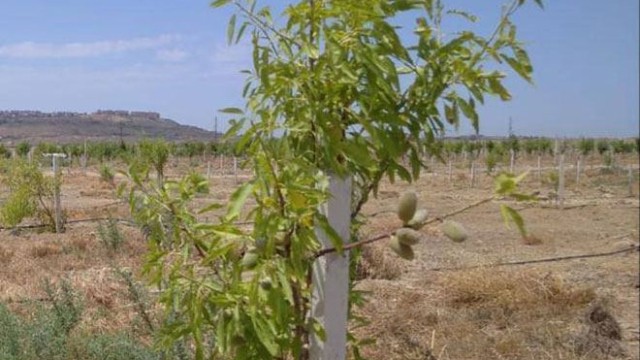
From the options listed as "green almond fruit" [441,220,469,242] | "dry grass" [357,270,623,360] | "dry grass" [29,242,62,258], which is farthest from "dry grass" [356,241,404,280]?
"green almond fruit" [441,220,469,242]

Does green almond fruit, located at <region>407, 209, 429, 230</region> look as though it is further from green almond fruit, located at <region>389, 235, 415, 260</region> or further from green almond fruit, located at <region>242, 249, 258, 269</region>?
green almond fruit, located at <region>242, 249, 258, 269</region>

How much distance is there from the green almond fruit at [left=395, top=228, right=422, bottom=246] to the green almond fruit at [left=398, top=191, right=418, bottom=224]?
A: 31mm

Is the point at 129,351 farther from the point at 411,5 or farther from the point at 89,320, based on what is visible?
the point at 411,5

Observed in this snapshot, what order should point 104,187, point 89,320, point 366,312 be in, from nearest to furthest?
point 89,320, point 366,312, point 104,187

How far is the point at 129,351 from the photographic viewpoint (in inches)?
143

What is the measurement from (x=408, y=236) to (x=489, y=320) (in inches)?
190

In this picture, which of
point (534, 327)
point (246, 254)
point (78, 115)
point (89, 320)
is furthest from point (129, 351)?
point (78, 115)

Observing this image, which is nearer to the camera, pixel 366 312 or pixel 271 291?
pixel 271 291

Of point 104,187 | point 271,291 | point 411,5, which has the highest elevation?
point 411,5

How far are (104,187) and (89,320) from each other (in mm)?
25037

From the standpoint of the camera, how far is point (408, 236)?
153 cm

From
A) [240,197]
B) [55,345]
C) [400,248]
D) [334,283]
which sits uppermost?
[240,197]

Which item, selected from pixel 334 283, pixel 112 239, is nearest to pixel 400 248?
pixel 334 283

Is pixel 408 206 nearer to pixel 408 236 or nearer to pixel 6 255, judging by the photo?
pixel 408 236
